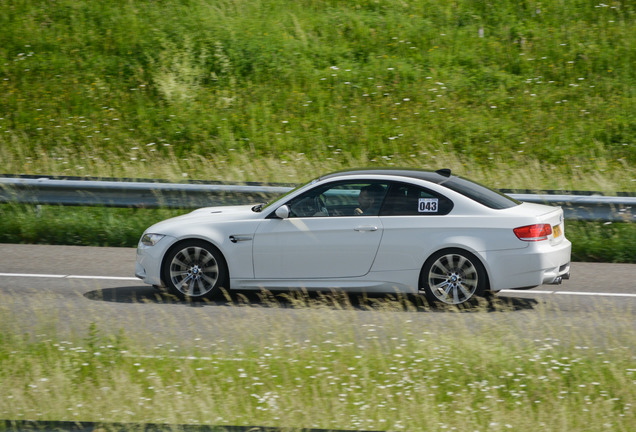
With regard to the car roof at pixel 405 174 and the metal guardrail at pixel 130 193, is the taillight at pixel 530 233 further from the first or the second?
the metal guardrail at pixel 130 193

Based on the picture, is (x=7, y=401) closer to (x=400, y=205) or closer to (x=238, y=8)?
(x=400, y=205)

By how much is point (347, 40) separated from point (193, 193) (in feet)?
28.5

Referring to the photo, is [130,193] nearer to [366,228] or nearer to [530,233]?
[366,228]

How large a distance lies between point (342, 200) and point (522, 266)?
5.99 ft

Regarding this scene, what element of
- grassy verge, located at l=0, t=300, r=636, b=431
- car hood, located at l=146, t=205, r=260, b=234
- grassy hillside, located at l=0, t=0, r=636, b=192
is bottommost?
grassy verge, located at l=0, t=300, r=636, b=431

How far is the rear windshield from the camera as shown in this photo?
27.9ft

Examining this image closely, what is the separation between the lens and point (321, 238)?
8398 mm

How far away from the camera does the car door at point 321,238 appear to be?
329 inches

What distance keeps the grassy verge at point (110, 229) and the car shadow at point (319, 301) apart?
269cm

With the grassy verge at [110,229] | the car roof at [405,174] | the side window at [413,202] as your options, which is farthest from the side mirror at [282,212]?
the grassy verge at [110,229]

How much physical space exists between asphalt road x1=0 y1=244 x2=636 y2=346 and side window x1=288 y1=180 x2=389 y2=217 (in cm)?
88

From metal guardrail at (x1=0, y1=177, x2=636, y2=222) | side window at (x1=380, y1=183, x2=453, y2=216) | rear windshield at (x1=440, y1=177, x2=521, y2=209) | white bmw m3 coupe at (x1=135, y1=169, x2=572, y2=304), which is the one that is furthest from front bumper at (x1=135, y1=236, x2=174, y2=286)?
metal guardrail at (x1=0, y1=177, x2=636, y2=222)

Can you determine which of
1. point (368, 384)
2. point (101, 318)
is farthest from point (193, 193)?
point (368, 384)

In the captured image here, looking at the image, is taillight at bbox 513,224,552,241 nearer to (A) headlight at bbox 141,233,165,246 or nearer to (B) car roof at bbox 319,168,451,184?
(B) car roof at bbox 319,168,451,184
